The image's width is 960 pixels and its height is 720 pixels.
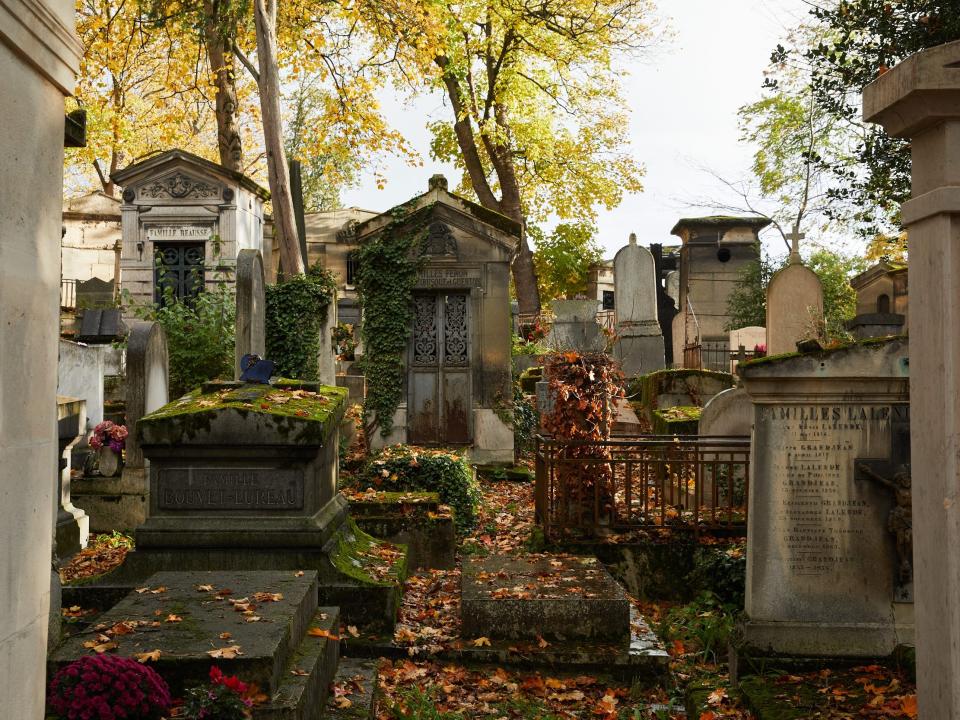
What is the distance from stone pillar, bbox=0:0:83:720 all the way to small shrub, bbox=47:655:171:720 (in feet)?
1.16

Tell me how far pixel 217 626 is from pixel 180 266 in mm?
16459

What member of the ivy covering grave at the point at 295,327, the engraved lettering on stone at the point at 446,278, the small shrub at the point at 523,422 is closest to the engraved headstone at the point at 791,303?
the small shrub at the point at 523,422

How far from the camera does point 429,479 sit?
377 inches

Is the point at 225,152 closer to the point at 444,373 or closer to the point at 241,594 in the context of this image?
the point at 444,373

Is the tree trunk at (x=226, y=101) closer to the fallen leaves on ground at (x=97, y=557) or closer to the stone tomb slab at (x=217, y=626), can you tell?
the fallen leaves on ground at (x=97, y=557)

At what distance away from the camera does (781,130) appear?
30.0 metres

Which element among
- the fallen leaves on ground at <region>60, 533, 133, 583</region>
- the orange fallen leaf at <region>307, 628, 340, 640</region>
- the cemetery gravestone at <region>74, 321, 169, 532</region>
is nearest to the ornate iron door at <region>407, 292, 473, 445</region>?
the cemetery gravestone at <region>74, 321, 169, 532</region>

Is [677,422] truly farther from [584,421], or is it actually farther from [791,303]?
[791,303]

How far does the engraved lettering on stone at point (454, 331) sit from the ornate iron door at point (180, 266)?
26.5 ft

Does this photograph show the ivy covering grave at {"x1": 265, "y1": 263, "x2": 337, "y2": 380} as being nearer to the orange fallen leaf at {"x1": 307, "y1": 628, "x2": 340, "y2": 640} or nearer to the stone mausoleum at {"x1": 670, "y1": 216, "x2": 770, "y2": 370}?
the orange fallen leaf at {"x1": 307, "y1": 628, "x2": 340, "y2": 640}

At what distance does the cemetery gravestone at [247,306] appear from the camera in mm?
7078

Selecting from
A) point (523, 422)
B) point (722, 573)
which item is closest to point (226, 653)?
point (722, 573)

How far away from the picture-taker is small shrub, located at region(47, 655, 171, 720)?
296 cm

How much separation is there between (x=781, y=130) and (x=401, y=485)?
83.4 feet
